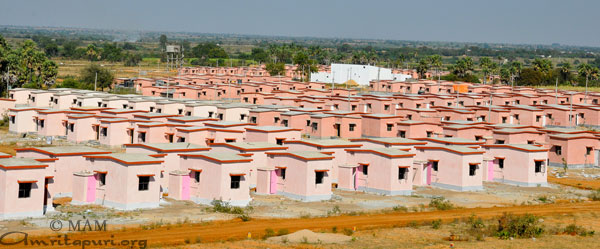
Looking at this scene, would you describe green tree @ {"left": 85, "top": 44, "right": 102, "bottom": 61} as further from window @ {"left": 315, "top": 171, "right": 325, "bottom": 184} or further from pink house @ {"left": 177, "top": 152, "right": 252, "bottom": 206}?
window @ {"left": 315, "top": 171, "right": 325, "bottom": 184}

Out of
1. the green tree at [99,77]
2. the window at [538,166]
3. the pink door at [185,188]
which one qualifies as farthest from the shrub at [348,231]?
the green tree at [99,77]

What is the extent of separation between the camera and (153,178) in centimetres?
3319

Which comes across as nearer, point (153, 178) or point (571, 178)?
point (153, 178)

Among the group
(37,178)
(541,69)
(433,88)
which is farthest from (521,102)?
(37,178)

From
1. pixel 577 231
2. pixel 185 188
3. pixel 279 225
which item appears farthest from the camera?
pixel 185 188

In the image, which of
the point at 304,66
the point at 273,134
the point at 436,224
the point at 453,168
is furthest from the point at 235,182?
the point at 304,66

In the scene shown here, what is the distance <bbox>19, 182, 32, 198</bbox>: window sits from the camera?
3022 centimetres

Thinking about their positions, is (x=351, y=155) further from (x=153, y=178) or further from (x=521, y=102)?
(x=521, y=102)

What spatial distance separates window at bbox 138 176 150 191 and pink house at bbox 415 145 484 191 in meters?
15.2

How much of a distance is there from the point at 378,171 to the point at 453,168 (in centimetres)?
475

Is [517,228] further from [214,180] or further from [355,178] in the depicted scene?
[214,180]

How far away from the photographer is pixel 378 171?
39.1m

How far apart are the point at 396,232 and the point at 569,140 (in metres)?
25.5

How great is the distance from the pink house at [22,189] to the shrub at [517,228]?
17483mm
